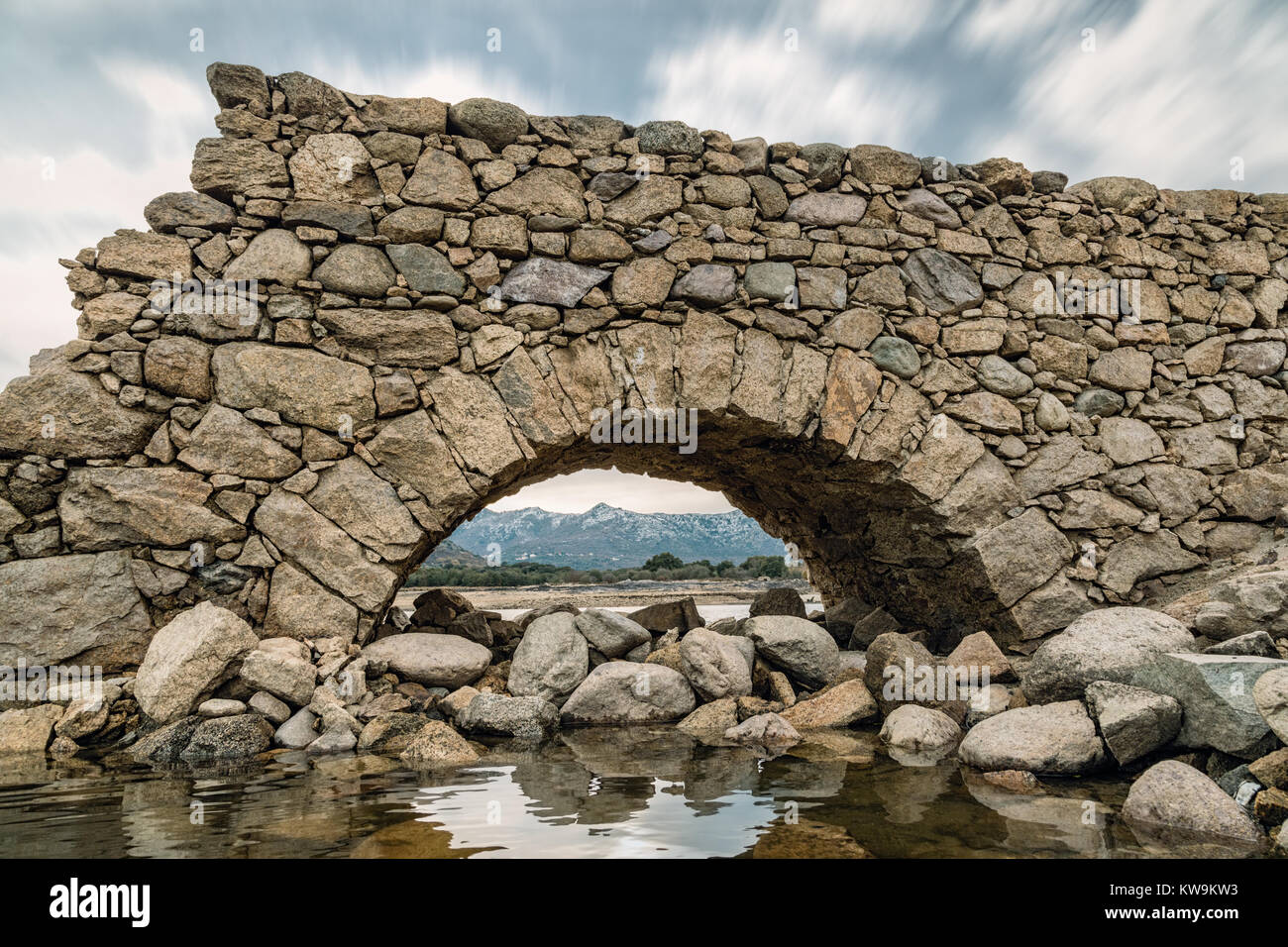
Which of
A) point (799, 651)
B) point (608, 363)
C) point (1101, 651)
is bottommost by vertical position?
point (799, 651)

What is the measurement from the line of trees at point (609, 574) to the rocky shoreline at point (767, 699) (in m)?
21.8

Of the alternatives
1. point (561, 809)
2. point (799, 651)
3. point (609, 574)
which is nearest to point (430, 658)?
point (561, 809)

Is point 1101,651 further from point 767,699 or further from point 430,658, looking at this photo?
point 430,658

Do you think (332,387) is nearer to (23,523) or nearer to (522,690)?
(23,523)

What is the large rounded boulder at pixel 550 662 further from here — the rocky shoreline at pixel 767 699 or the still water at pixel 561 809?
the still water at pixel 561 809

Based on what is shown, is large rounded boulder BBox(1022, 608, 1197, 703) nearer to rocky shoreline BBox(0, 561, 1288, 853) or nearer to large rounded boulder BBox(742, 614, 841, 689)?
rocky shoreline BBox(0, 561, 1288, 853)

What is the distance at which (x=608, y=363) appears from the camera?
5.80m

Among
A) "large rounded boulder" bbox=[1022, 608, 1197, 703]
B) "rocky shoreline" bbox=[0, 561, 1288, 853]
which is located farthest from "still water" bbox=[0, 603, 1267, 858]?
"large rounded boulder" bbox=[1022, 608, 1197, 703]

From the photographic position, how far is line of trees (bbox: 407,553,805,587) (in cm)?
2888

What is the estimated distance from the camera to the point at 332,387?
5410mm

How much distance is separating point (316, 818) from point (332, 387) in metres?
3.19

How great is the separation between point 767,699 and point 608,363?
294cm

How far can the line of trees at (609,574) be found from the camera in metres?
28.9
